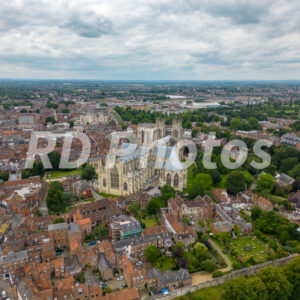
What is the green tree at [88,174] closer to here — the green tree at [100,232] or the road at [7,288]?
the green tree at [100,232]

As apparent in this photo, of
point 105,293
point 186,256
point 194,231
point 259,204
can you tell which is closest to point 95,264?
point 105,293

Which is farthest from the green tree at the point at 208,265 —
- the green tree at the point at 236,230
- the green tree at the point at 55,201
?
the green tree at the point at 55,201

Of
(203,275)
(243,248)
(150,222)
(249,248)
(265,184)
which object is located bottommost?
(203,275)

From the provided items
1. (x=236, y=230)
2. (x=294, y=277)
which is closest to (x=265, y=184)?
(x=236, y=230)

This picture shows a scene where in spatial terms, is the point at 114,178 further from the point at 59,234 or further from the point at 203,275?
the point at 203,275

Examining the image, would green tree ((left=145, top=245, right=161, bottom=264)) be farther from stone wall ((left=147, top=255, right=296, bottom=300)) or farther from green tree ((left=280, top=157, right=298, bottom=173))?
green tree ((left=280, top=157, right=298, bottom=173))

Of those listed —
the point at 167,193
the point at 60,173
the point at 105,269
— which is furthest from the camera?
the point at 60,173
